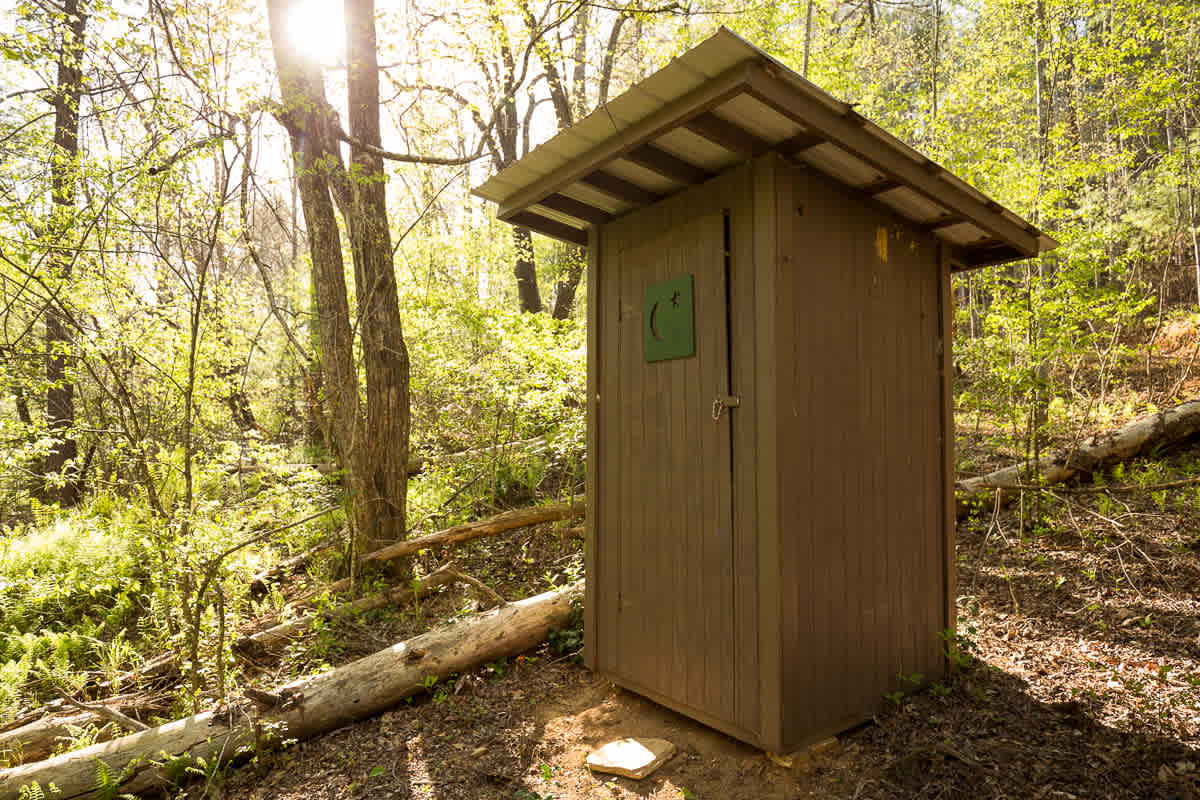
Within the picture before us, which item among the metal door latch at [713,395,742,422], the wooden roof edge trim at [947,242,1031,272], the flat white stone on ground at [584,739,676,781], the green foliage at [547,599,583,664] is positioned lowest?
the flat white stone on ground at [584,739,676,781]

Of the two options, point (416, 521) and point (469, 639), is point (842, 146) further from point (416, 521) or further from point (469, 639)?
point (416, 521)

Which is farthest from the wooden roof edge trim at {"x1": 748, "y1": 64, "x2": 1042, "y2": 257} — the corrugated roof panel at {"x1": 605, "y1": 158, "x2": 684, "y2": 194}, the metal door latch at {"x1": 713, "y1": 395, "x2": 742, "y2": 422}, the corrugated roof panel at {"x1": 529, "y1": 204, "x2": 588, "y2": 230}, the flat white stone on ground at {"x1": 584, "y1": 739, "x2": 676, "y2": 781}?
the flat white stone on ground at {"x1": 584, "y1": 739, "x2": 676, "y2": 781}

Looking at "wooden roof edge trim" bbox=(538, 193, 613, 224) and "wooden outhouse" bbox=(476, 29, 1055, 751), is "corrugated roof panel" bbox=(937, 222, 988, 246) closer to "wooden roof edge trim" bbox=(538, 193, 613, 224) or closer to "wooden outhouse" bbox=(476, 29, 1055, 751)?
"wooden outhouse" bbox=(476, 29, 1055, 751)

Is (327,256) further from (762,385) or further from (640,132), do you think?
(762,385)

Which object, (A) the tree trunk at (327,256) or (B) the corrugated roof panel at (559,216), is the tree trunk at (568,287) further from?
(B) the corrugated roof panel at (559,216)

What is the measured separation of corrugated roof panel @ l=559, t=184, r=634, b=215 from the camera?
3414 mm

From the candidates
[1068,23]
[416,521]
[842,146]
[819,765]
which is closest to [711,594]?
[819,765]

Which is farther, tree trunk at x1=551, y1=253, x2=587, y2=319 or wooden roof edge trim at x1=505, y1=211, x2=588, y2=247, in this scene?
tree trunk at x1=551, y1=253, x2=587, y2=319

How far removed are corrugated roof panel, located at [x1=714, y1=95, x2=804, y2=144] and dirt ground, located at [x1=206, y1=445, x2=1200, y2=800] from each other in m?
2.78

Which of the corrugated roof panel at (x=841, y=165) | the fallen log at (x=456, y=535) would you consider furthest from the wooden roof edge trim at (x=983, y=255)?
the fallen log at (x=456, y=535)

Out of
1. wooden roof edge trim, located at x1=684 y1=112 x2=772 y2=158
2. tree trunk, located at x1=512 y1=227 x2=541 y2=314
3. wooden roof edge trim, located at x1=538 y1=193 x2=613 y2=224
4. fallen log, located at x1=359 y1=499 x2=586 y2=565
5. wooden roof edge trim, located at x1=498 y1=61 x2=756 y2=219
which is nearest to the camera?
wooden roof edge trim, located at x1=498 y1=61 x2=756 y2=219

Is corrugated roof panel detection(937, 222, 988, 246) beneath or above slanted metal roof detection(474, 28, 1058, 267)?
beneath

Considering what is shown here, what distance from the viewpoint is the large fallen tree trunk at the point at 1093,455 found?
6230 mm

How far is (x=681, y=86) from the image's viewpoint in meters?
2.41
